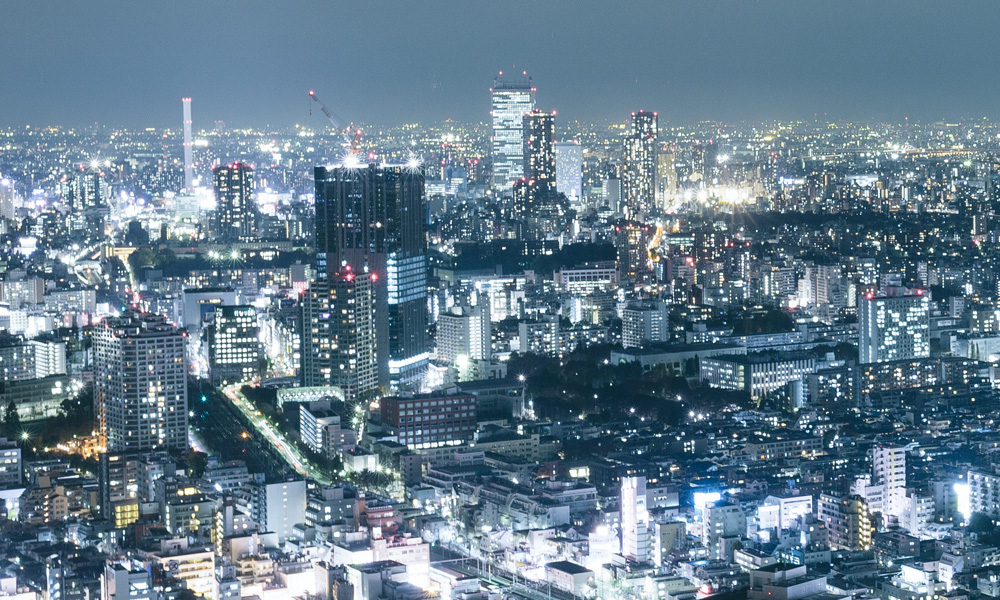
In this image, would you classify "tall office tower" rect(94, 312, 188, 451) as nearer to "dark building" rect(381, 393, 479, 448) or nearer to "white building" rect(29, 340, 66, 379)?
"dark building" rect(381, 393, 479, 448)

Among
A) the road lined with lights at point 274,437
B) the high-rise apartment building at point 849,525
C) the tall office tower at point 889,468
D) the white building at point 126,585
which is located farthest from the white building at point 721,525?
the white building at point 126,585

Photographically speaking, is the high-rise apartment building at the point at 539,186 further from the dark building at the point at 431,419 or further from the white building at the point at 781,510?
the white building at the point at 781,510

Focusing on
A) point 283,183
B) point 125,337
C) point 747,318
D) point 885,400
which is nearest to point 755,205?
point 283,183

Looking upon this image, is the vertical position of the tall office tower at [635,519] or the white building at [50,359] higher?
the white building at [50,359]

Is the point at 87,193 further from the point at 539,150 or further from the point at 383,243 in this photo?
the point at 383,243

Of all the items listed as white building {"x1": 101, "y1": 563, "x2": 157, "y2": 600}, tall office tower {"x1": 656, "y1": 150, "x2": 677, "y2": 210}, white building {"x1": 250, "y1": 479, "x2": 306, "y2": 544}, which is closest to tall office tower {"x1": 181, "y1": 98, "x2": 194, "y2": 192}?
tall office tower {"x1": 656, "y1": 150, "x2": 677, "y2": 210}

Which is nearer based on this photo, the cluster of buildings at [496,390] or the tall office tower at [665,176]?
the cluster of buildings at [496,390]

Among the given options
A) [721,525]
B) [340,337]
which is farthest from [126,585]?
[340,337]
